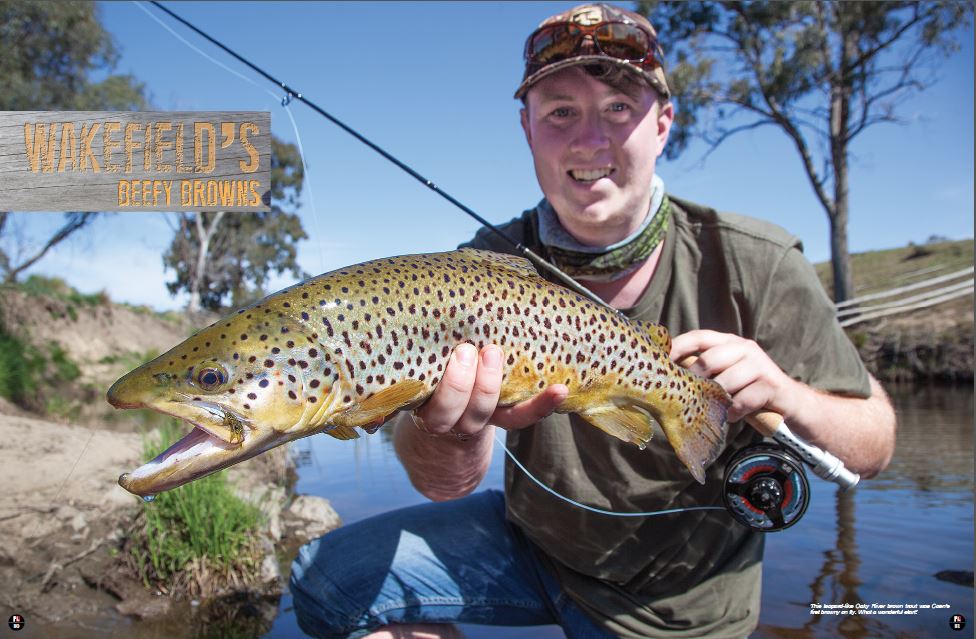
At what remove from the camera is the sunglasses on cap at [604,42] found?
3429 mm

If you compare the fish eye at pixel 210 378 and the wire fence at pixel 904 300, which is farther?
the wire fence at pixel 904 300

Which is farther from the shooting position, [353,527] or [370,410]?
[353,527]

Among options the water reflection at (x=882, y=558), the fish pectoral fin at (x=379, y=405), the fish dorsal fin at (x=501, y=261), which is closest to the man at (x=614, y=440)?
the fish dorsal fin at (x=501, y=261)

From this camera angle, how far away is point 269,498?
6.68 metres

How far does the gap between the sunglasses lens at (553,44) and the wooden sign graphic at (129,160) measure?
1.58m

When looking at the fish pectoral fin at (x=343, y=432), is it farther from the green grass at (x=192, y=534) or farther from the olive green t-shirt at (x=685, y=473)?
the green grass at (x=192, y=534)

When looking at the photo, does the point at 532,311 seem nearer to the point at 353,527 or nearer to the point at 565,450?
the point at 565,450

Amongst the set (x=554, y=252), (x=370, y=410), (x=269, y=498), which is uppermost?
(x=554, y=252)

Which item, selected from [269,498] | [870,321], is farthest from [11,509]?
[870,321]

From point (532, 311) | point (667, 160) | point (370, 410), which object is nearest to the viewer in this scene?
point (370, 410)

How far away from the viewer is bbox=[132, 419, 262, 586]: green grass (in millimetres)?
4992

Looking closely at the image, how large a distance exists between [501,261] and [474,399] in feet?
1.92

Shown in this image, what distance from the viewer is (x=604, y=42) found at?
343 centimetres

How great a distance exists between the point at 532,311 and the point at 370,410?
A: 74 centimetres
